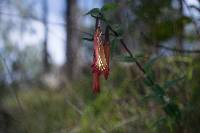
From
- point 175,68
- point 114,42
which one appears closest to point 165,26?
point 175,68

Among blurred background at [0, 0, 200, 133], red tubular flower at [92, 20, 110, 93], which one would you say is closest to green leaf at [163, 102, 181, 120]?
blurred background at [0, 0, 200, 133]

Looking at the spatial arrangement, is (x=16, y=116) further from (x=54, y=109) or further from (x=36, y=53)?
(x=36, y=53)

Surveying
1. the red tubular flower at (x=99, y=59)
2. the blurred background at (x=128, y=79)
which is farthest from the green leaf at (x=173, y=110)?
the red tubular flower at (x=99, y=59)

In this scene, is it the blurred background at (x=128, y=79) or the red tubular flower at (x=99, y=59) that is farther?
the blurred background at (x=128, y=79)

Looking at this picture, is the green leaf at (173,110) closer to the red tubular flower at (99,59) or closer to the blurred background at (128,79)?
the blurred background at (128,79)

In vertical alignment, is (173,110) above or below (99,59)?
below

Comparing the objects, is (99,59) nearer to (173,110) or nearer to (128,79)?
(173,110)

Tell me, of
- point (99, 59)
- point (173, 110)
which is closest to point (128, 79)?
point (173, 110)

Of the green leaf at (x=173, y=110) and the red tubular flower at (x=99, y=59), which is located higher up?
the red tubular flower at (x=99, y=59)
